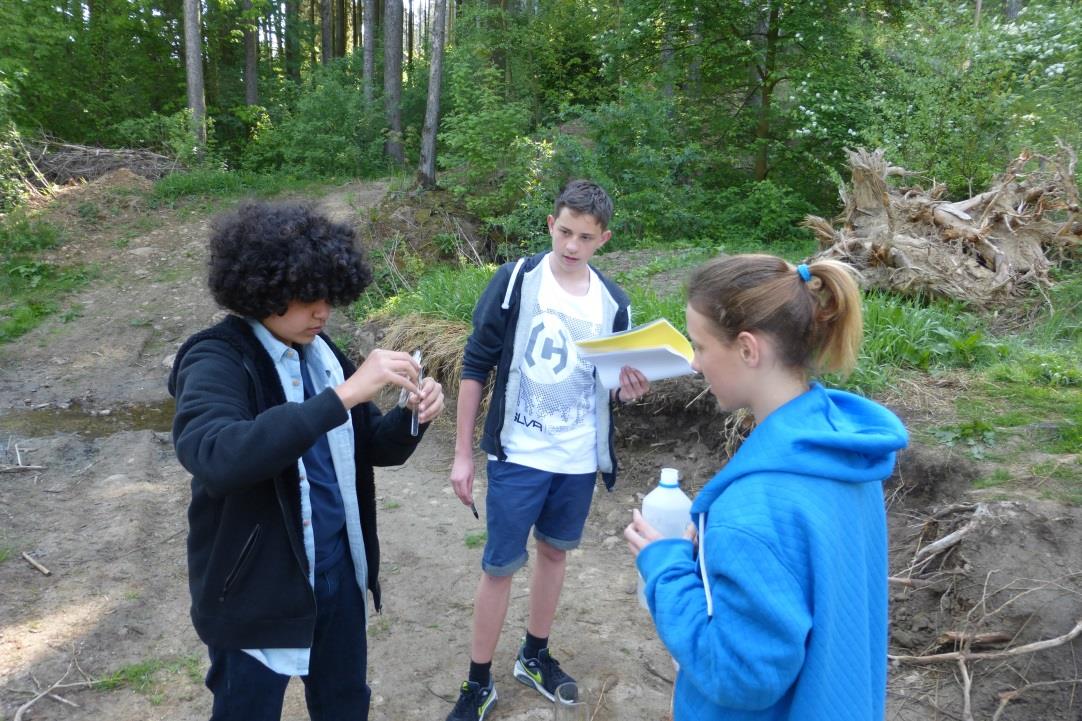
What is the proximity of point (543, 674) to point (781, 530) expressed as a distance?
2273 millimetres

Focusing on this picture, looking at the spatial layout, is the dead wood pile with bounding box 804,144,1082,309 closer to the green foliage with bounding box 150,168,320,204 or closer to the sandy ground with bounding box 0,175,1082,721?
the sandy ground with bounding box 0,175,1082,721

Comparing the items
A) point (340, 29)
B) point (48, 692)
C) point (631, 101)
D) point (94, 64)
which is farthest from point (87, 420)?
point (340, 29)

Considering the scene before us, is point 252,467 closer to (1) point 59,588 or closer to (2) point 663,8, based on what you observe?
(1) point 59,588

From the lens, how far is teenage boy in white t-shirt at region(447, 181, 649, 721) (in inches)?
114

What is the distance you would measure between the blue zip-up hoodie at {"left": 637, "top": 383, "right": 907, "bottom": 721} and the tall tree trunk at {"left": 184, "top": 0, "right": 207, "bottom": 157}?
52.7 feet

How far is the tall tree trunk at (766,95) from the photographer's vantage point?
12227 mm

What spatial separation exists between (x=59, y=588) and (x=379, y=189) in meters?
10.4

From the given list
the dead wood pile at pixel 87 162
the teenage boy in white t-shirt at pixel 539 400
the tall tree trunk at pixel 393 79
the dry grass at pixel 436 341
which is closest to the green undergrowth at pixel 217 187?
the dead wood pile at pixel 87 162

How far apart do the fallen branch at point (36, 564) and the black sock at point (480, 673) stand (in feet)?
9.17

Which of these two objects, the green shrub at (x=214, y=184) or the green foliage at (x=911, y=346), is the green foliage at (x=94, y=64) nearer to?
the green shrub at (x=214, y=184)

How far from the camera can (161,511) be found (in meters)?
5.31

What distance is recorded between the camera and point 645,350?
2.46 m

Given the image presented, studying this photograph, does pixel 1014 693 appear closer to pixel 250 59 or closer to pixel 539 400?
pixel 539 400

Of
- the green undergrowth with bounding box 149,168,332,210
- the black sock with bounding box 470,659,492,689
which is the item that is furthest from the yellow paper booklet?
the green undergrowth with bounding box 149,168,332,210
